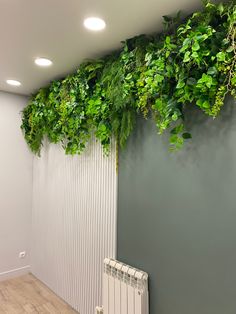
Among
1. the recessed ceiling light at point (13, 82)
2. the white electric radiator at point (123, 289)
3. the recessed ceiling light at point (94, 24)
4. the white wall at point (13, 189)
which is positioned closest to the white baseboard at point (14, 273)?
the white wall at point (13, 189)

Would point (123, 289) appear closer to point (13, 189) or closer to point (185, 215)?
point (185, 215)

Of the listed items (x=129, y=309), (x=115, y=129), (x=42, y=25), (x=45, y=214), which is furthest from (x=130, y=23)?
(x=45, y=214)

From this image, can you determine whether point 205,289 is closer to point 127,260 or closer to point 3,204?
point 127,260

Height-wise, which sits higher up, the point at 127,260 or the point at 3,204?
the point at 3,204

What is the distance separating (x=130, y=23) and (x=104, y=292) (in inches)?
87.9

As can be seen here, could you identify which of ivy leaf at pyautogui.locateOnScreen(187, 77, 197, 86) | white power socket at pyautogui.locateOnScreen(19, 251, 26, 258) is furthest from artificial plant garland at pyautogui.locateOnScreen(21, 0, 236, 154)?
white power socket at pyautogui.locateOnScreen(19, 251, 26, 258)

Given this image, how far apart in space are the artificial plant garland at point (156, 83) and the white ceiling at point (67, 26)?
4.1 inches

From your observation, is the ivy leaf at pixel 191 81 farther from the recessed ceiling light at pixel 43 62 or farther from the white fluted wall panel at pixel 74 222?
the recessed ceiling light at pixel 43 62

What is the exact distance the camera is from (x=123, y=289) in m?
2.06

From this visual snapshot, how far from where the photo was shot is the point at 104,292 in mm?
2232

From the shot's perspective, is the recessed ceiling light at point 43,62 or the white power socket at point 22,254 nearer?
the recessed ceiling light at point 43,62

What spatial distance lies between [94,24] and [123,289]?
2.08 meters

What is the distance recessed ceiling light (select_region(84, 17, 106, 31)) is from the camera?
1.73m

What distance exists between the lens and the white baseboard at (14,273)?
11.6ft
